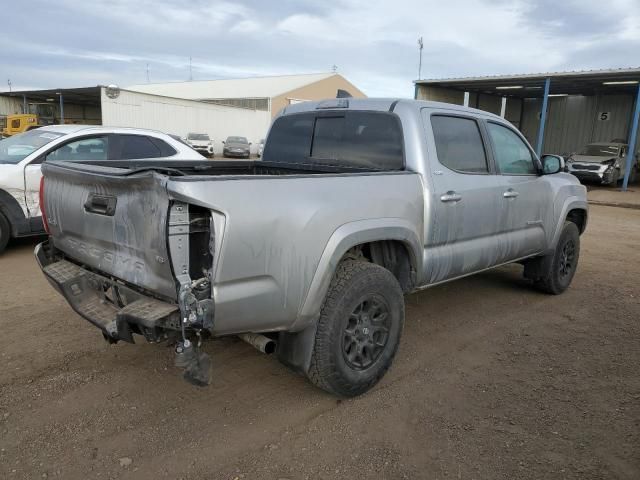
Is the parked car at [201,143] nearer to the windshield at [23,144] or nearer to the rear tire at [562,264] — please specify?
the windshield at [23,144]

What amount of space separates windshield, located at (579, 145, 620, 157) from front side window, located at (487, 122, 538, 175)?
63.7 feet

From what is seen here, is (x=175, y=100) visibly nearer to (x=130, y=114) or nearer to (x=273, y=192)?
(x=130, y=114)

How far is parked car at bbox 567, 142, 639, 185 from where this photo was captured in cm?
2053

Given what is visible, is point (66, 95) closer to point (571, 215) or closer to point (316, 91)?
point (316, 91)

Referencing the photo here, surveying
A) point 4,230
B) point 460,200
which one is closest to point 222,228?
point 460,200

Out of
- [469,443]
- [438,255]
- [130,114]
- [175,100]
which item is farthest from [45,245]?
[175,100]

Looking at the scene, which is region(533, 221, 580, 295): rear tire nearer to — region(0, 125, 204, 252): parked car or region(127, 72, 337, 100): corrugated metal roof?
region(0, 125, 204, 252): parked car

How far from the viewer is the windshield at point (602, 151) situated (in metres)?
21.6

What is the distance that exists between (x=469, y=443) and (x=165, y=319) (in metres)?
1.82

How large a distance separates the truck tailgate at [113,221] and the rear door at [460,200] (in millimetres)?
1990

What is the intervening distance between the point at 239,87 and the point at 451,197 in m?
49.8

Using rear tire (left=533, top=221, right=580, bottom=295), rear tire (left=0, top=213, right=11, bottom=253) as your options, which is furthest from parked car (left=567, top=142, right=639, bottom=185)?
rear tire (left=0, top=213, right=11, bottom=253)

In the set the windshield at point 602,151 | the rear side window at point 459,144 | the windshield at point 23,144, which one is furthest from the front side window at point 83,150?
the windshield at point 602,151

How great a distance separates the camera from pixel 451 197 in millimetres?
3861
